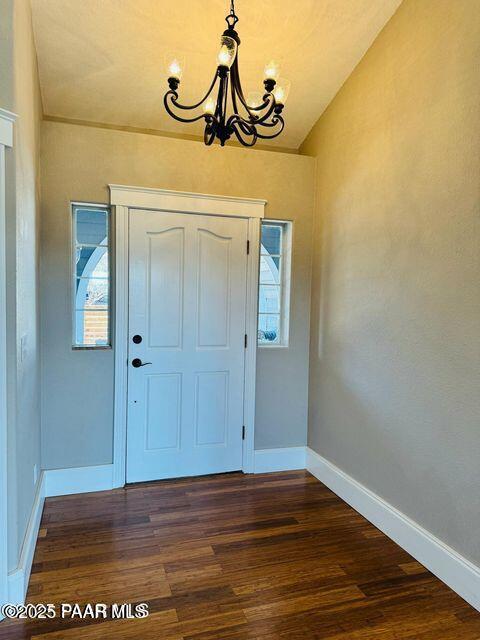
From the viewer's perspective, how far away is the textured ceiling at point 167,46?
8.11 ft

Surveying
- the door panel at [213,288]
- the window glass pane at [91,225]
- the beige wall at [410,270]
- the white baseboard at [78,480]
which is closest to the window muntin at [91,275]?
the window glass pane at [91,225]

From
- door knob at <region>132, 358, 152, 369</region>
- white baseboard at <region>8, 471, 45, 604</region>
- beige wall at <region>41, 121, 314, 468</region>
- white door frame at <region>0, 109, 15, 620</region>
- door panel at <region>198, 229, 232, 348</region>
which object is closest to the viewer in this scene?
white door frame at <region>0, 109, 15, 620</region>

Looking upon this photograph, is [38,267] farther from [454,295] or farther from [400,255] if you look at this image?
[454,295]

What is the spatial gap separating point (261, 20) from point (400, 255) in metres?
1.70

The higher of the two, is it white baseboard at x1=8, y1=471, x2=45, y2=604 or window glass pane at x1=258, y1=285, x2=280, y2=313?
window glass pane at x1=258, y1=285, x2=280, y2=313

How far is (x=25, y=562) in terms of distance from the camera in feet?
6.67

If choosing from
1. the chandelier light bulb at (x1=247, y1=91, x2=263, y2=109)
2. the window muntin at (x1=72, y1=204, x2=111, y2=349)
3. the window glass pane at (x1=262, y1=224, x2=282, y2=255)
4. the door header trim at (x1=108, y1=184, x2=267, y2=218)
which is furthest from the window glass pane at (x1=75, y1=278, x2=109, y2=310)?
the chandelier light bulb at (x1=247, y1=91, x2=263, y2=109)

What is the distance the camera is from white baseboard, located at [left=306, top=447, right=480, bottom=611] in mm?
2031

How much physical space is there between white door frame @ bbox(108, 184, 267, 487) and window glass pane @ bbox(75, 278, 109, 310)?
14 cm

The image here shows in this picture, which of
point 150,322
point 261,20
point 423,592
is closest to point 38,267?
point 150,322

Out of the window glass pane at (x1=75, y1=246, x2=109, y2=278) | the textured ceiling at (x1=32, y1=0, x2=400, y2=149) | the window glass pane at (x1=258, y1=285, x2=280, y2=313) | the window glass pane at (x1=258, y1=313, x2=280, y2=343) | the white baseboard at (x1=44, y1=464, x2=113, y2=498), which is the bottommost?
the white baseboard at (x1=44, y1=464, x2=113, y2=498)

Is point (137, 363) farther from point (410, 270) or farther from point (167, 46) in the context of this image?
point (167, 46)

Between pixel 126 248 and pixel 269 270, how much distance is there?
121 cm

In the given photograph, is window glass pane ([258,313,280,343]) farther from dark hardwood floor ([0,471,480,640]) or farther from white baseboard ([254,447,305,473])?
dark hardwood floor ([0,471,480,640])
